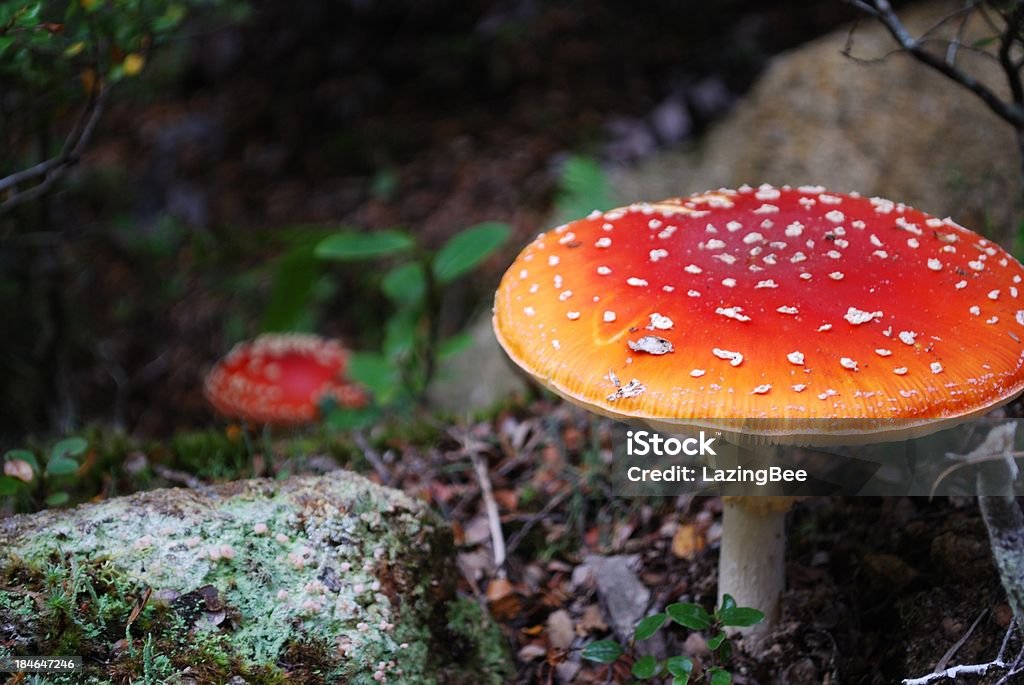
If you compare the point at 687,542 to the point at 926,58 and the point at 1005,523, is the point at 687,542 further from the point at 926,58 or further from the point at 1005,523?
the point at 926,58

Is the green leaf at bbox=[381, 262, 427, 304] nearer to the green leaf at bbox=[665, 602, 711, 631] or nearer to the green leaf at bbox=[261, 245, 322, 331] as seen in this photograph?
the green leaf at bbox=[261, 245, 322, 331]

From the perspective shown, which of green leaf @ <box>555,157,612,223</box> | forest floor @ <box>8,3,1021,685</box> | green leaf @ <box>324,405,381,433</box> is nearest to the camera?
forest floor @ <box>8,3,1021,685</box>

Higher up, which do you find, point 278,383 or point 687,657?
point 687,657

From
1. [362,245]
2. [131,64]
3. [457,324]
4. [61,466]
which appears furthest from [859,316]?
[457,324]

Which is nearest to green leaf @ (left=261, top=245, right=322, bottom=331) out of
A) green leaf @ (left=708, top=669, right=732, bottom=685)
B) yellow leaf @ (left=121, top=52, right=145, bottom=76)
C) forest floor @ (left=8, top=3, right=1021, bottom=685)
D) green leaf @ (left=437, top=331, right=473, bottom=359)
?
forest floor @ (left=8, top=3, right=1021, bottom=685)

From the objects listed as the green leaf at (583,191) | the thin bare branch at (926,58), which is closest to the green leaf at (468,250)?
the green leaf at (583,191)
